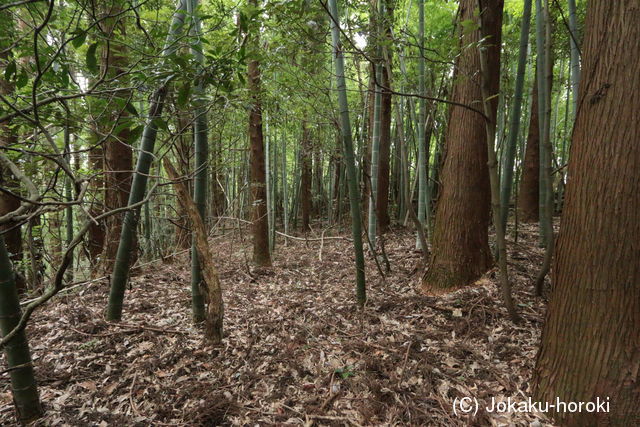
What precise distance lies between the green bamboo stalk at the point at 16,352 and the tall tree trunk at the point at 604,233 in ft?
7.80

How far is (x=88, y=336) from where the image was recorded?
236cm

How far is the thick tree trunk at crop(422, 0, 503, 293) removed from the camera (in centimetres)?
279

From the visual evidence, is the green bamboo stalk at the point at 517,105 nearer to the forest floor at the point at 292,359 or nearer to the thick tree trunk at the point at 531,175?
the forest floor at the point at 292,359

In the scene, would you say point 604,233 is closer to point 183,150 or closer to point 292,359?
point 292,359

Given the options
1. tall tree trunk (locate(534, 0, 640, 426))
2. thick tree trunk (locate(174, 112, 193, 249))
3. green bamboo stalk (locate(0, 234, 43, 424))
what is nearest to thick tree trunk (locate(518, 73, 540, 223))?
tall tree trunk (locate(534, 0, 640, 426))

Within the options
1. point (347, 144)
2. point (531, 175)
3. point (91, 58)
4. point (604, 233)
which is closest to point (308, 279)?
point (347, 144)

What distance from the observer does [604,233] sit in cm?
129

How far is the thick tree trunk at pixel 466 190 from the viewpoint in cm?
279

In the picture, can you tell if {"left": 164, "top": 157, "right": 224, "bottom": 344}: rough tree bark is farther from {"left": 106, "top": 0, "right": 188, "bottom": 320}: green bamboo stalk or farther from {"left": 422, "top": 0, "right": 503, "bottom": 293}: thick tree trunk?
{"left": 422, "top": 0, "right": 503, "bottom": 293}: thick tree trunk

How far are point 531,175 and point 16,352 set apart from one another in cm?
719

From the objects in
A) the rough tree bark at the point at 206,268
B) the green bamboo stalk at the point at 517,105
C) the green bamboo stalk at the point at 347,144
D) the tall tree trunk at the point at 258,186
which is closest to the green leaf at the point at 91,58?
the rough tree bark at the point at 206,268

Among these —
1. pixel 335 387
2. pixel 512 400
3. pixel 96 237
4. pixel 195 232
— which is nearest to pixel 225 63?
pixel 195 232

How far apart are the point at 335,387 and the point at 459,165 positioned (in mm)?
2166

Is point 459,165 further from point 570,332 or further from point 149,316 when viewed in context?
point 149,316
